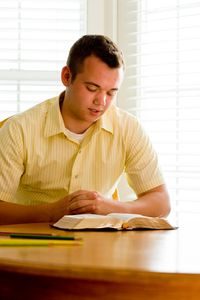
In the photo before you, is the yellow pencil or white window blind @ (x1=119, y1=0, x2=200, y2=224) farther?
white window blind @ (x1=119, y1=0, x2=200, y2=224)

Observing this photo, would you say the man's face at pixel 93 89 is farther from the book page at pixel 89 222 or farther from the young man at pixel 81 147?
the book page at pixel 89 222

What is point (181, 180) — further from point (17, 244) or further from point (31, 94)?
point (17, 244)

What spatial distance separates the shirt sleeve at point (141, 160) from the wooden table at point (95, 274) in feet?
3.75

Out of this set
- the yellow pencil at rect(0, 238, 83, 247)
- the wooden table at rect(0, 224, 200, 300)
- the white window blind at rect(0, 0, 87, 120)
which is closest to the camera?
the wooden table at rect(0, 224, 200, 300)

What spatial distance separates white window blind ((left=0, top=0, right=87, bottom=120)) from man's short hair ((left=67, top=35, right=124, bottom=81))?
1018mm

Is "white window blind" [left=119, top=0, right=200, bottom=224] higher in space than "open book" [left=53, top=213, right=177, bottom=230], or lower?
higher

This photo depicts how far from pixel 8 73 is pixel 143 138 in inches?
47.9

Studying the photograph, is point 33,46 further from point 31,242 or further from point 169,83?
point 31,242

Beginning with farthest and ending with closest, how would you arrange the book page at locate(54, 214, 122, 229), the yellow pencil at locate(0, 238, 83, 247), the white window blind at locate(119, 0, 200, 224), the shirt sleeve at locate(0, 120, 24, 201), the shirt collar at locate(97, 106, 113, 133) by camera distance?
the white window blind at locate(119, 0, 200, 224), the shirt collar at locate(97, 106, 113, 133), the shirt sleeve at locate(0, 120, 24, 201), the book page at locate(54, 214, 122, 229), the yellow pencil at locate(0, 238, 83, 247)

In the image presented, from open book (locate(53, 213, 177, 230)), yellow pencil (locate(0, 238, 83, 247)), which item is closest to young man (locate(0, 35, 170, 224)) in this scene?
open book (locate(53, 213, 177, 230))

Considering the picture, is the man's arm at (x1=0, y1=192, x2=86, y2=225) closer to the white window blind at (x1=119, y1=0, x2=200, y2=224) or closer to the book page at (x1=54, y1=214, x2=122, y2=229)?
the book page at (x1=54, y1=214, x2=122, y2=229)

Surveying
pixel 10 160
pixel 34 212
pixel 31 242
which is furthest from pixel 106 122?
pixel 31 242

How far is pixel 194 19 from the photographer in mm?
3381

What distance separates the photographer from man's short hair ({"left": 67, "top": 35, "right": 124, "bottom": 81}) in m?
2.37
